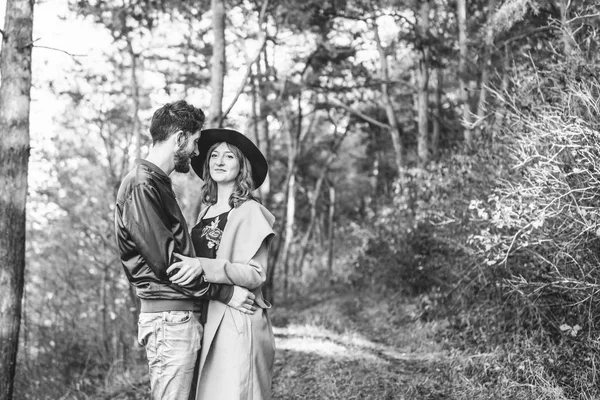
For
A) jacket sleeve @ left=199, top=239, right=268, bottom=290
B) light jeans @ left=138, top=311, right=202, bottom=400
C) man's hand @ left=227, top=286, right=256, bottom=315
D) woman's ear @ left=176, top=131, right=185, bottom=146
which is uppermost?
woman's ear @ left=176, top=131, right=185, bottom=146

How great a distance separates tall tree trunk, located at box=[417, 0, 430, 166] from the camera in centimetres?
1307

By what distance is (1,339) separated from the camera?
5.69 meters

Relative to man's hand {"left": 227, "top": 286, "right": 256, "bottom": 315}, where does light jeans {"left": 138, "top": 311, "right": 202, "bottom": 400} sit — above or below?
below

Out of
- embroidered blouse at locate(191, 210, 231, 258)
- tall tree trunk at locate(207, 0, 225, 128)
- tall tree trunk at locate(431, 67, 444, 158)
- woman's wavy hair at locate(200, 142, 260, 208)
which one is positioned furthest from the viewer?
tall tree trunk at locate(431, 67, 444, 158)

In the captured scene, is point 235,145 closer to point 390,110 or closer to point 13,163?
point 13,163

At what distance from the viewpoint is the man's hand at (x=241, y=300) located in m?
3.38

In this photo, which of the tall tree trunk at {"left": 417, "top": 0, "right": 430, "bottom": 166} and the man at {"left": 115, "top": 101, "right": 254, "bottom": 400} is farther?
the tall tree trunk at {"left": 417, "top": 0, "right": 430, "bottom": 166}

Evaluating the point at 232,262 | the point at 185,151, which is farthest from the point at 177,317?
the point at 185,151

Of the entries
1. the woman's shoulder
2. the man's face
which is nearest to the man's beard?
the man's face

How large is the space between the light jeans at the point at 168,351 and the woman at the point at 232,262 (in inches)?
8.0

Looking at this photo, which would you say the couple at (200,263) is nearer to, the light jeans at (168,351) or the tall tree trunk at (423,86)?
the light jeans at (168,351)

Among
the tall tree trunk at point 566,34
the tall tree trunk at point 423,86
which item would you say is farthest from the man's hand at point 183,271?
the tall tree trunk at point 423,86

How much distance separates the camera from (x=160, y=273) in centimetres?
→ 304

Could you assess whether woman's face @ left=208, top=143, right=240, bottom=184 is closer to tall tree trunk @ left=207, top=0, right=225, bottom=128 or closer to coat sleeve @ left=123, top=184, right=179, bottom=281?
coat sleeve @ left=123, top=184, right=179, bottom=281
